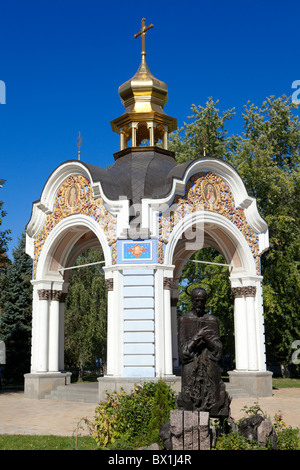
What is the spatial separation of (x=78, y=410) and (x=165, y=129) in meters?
9.23

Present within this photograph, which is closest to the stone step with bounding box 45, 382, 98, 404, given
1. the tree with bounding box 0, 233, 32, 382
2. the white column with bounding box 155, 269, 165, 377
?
the white column with bounding box 155, 269, 165, 377

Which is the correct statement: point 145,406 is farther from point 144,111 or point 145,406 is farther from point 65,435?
point 144,111

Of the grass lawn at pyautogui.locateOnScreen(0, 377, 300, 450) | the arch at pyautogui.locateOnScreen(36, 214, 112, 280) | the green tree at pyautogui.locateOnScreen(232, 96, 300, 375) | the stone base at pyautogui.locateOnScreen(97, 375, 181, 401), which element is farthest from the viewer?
the green tree at pyautogui.locateOnScreen(232, 96, 300, 375)

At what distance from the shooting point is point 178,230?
541 inches

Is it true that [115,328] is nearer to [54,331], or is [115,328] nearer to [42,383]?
[54,331]

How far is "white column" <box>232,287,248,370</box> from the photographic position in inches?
592

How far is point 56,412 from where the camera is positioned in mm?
11477

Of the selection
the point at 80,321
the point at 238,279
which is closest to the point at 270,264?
the point at 238,279

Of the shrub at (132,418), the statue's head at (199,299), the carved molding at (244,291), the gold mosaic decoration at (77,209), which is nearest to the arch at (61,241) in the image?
the gold mosaic decoration at (77,209)

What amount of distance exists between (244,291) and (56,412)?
6.48 metres

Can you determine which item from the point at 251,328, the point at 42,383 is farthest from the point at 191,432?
the point at 42,383

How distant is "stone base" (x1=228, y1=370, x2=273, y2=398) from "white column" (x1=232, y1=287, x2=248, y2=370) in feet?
1.01

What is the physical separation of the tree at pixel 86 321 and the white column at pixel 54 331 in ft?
19.8

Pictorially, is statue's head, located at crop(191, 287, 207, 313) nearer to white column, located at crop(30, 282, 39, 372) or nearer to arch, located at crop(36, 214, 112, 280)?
arch, located at crop(36, 214, 112, 280)
